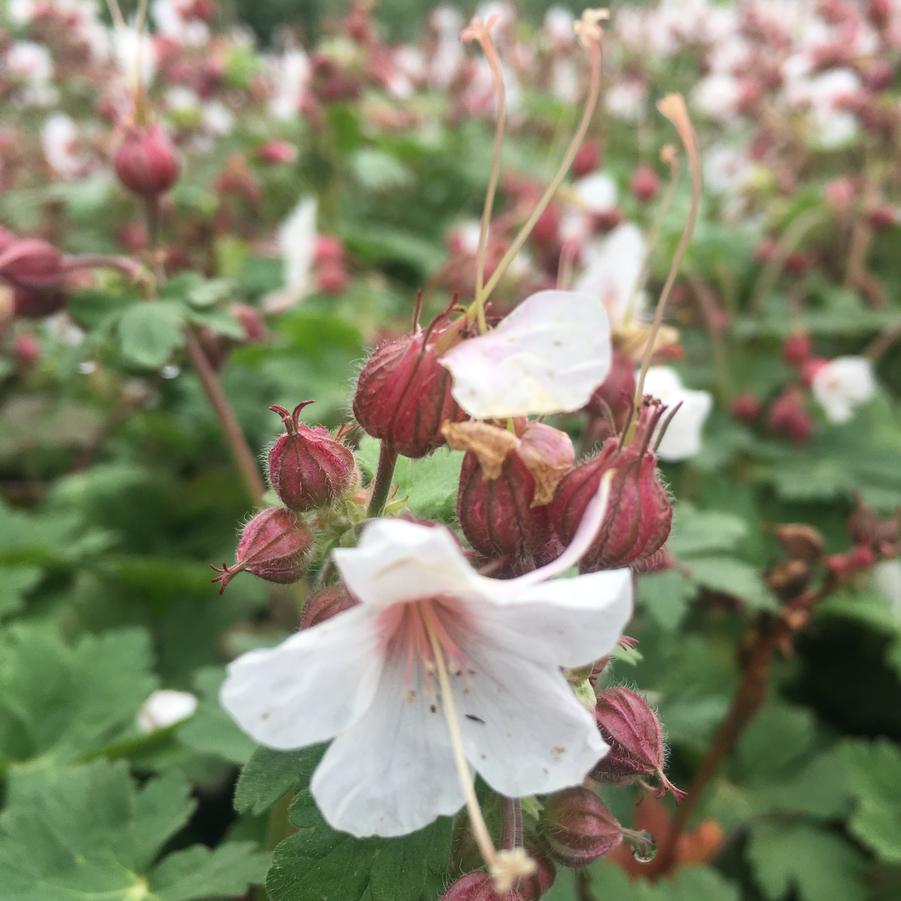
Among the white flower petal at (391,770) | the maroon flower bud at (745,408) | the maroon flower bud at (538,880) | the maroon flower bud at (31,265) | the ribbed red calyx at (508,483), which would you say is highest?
the ribbed red calyx at (508,483)

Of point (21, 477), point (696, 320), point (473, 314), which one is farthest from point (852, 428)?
point (21, 477)

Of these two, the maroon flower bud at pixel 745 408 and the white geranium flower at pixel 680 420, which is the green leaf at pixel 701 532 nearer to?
the white geranium flower at pixel 680 420

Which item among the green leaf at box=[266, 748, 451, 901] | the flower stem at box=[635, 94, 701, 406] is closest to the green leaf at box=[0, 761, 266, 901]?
the green leaf at box=[266, 748, 451, 901]

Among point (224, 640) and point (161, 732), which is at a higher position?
point (161, 732)

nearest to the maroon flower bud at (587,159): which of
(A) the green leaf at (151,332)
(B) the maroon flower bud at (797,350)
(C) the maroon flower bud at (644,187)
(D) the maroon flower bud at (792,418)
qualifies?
(C) the maroon flower bud at (644,187)

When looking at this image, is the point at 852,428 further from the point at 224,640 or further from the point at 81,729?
the point at 81,729
